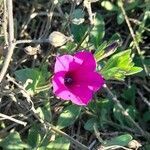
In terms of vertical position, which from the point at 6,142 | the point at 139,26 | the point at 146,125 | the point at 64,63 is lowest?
the point at 146,125

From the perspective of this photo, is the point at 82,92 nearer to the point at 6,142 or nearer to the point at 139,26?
the point at 6,142

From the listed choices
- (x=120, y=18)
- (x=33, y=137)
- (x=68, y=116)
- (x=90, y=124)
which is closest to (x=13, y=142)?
(x=33, y=137)

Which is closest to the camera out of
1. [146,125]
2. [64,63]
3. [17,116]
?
[64,63]

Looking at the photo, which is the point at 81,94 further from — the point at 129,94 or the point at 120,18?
the point at 120,18

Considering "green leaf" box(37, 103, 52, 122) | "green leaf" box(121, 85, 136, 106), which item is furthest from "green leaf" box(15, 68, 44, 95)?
"green leaf" box(121, 85, 136, 106)

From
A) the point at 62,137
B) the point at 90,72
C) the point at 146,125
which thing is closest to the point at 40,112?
the point at 62,137

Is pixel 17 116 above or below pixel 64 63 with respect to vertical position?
below
